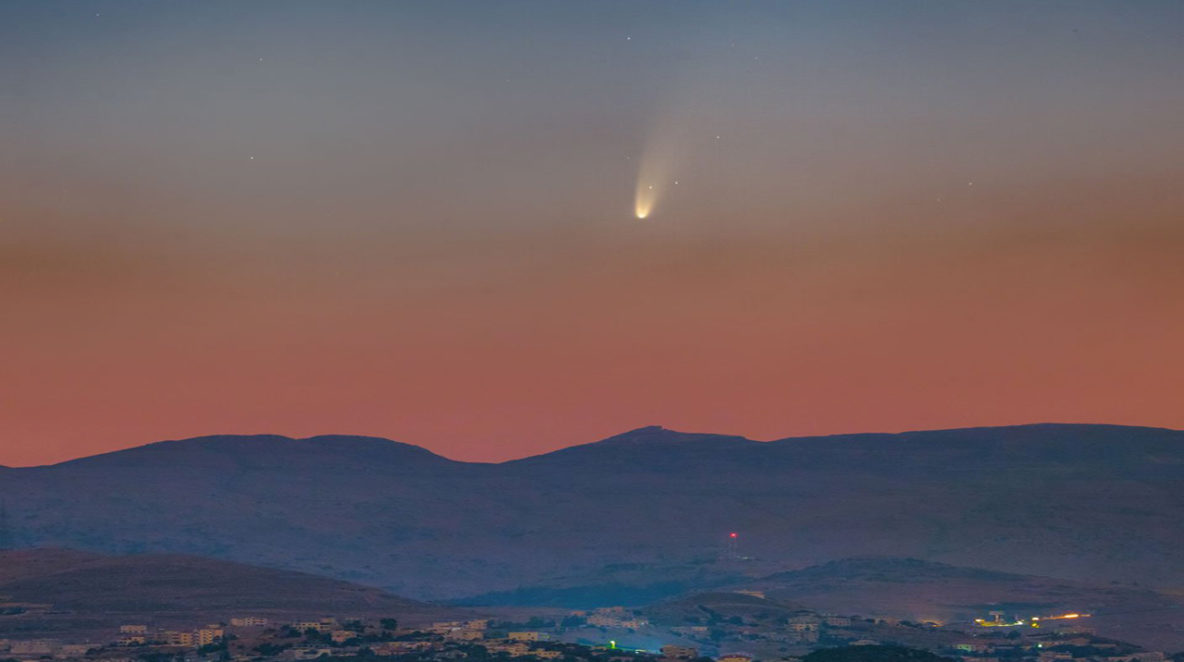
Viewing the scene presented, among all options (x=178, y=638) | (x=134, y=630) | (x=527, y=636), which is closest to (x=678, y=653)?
(x=527, y=636)

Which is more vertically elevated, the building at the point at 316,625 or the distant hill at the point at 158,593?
the distant hill at the point at 158,593

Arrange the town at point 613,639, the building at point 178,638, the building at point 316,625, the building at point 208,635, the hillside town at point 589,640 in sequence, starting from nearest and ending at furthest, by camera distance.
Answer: the hillside town at point 589,640, the town at point 613,639, the building at point 178,638, the building at point 208,635, the building at point 316,625

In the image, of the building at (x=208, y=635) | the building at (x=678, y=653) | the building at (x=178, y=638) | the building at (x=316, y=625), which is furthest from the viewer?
the building at (x=316, y=625)

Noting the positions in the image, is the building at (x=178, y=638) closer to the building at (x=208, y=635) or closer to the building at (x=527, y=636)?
the building at (x=208, y=635)

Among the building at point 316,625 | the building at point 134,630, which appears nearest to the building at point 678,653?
the building at point 316,625

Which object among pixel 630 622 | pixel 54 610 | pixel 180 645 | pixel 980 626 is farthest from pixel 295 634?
pixel 980 626

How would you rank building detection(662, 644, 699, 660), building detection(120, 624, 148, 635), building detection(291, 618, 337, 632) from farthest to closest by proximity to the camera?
building detection(291, 618, 337, 632), building detection(120, 624, 148, 635), building detection(662, 644, 699, 660)

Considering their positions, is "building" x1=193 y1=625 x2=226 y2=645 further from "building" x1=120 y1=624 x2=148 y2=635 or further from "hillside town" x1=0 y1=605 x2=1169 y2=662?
"building" x1=120 y1=624 x2=148 y2=635

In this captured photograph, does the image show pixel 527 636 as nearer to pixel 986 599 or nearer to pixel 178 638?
pixel 178 638

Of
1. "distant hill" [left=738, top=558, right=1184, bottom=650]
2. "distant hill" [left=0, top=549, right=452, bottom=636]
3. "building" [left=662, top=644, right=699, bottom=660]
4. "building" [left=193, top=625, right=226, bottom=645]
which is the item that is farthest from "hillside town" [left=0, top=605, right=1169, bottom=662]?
"distant hill" [left=0, top=549, right=452, bottom=636]
